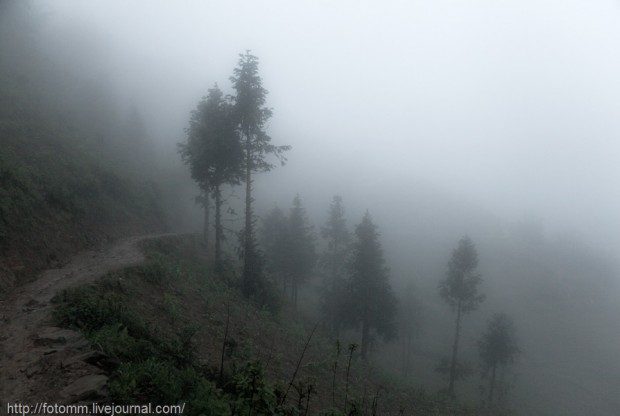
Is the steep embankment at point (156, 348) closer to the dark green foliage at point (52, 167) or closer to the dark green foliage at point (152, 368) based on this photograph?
the dark green foliage at point (152, 368)

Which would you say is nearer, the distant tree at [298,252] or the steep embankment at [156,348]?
the steep embankment at [156,348]

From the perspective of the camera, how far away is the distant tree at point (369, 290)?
3092 centimetres

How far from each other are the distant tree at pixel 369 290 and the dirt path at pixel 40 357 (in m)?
22.7

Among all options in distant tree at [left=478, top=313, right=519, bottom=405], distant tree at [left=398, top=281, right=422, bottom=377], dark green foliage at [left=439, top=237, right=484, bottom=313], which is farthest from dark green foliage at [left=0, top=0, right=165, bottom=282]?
distant tree at [left=478, top=313, right=519, bottom=405]

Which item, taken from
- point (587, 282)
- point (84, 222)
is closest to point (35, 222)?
point (84, 222)

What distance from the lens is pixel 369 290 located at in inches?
1223

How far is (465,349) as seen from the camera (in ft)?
182

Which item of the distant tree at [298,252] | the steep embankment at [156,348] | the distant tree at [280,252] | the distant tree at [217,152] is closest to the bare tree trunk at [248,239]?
the distant tree at [217,152]

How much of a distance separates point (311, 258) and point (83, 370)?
33.4 m

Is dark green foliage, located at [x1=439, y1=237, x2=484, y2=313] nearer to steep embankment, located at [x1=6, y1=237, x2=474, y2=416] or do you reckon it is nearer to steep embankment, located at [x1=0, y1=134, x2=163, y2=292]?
steep embankment, located at [x1=6, y1=237, x2=474, y2=416]

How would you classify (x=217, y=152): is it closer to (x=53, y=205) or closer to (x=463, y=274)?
(x=53, y=205)

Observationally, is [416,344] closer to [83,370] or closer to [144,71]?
[83,370]

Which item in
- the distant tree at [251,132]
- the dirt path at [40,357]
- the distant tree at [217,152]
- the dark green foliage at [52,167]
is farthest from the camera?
the distant tree at [217,152]

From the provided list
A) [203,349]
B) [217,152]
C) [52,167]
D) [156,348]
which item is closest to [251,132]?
[217,152]
